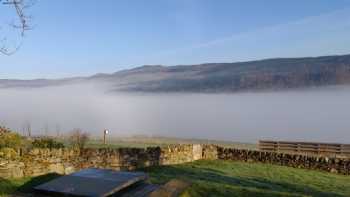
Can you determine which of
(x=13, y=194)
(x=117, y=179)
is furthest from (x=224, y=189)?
(x=13, y=194)

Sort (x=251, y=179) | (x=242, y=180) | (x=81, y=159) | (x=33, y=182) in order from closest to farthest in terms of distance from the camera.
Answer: (x=33, y=182) < (x=81, y=159) < (x=242, y=180) < (x=251, y=179)

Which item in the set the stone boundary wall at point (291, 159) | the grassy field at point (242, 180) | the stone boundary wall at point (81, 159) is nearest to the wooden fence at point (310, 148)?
the stone boundary wall at point (291, 159)

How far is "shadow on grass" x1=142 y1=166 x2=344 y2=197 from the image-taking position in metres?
16.0

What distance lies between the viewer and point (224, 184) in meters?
18.9

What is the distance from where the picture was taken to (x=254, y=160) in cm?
3136

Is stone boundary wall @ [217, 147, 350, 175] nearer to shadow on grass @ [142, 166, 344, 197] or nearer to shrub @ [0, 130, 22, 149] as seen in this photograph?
shadow on grass @ [142, 166, 344, 197]

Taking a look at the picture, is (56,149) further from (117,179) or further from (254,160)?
(254,160)

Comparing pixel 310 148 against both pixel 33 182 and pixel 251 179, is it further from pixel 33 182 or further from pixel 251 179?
pixel 33 182

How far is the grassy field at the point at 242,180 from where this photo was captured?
634 inches

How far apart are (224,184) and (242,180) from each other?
3.40m

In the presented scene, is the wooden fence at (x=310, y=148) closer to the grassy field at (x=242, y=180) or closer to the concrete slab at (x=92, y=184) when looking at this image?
the grassy field at (x=242, y=180)

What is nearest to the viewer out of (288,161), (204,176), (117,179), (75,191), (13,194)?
(75,191)

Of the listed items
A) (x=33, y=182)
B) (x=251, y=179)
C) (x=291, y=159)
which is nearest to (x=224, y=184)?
(x=251, y=179)

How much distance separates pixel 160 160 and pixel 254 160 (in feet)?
25.9
